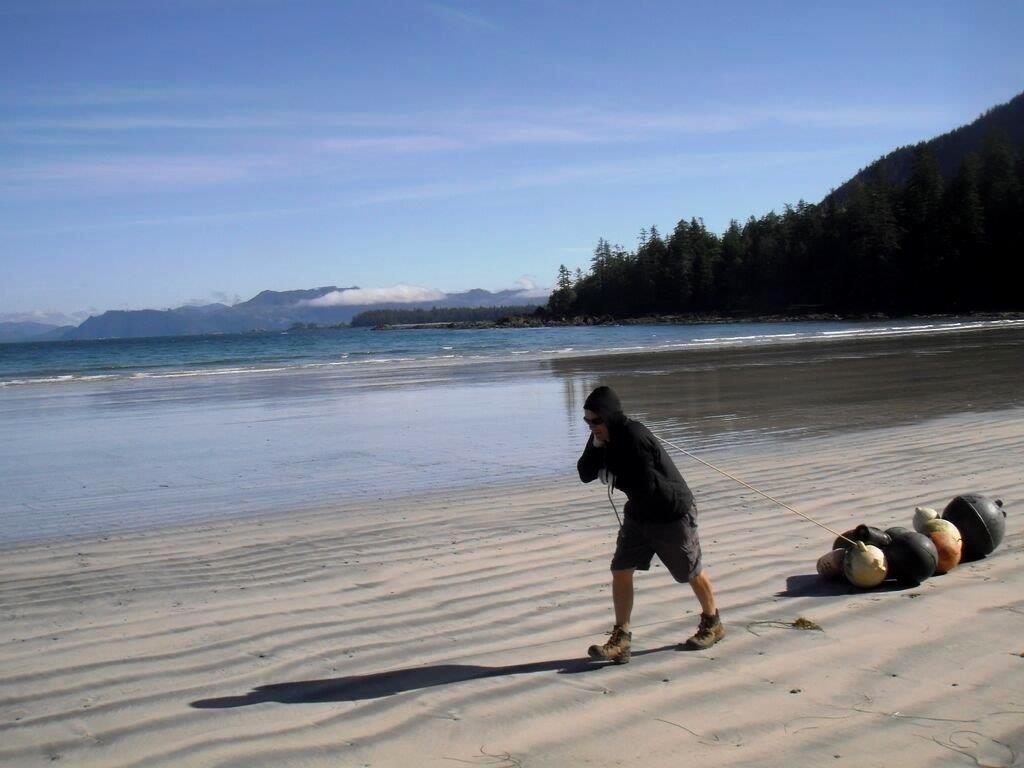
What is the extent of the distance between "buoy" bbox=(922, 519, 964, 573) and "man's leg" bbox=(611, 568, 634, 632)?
2589mm

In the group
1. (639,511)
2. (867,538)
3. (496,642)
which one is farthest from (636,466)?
(867,538)

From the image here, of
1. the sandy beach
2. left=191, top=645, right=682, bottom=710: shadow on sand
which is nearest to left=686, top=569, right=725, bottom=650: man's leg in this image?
the sandy beach

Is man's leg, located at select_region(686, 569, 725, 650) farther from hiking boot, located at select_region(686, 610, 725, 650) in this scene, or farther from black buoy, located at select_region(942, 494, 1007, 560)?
black buoy, located at select_region(942, 494, 1007, 560)

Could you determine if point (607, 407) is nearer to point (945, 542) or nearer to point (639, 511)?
point (639, 511)

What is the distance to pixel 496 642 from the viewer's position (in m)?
5.73

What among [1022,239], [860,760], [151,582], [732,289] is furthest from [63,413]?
[732,289]

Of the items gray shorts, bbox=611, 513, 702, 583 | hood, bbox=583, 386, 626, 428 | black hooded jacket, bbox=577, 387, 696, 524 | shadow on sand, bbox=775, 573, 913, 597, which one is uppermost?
hood, bbox=583, 386, 626, 428

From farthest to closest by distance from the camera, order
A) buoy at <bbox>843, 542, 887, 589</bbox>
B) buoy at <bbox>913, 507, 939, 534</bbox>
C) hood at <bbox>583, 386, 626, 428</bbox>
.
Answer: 1. buoy at <bbox>913, 507, 939, 534</bbox>
2. buoy at <bbox>843, 542, 887, 589</bbox>
3. hood at <bbox>583, 386, 626, 428</bbox>

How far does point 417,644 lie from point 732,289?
403ft

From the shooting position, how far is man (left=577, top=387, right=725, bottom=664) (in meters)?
5.27

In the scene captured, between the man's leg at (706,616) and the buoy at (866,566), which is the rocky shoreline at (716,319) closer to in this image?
the buoy at (866,566)

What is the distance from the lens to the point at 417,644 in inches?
227

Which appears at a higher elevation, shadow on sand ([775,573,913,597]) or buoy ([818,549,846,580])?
buoy ([818,549,846,580])

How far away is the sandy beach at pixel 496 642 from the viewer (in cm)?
432
